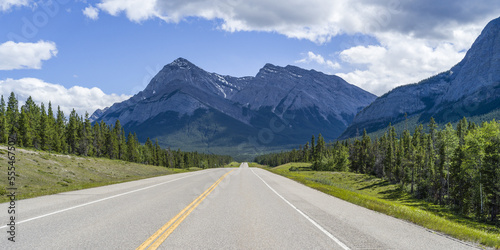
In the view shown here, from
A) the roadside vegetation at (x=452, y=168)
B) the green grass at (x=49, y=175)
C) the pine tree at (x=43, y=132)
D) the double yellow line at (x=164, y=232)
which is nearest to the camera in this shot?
the double yellow line at (x=164, y=232)

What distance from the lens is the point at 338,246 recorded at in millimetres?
7367

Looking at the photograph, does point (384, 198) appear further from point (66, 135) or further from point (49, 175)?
point (66, 135)

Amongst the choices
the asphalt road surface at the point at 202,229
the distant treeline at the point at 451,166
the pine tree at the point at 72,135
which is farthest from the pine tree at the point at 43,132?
the distant treeline at the point at 451,166

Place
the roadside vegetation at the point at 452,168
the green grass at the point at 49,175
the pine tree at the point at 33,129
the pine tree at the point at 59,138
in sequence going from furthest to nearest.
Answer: the pine tree at the point at 59,138 < the pine tree at the point at 33,129 < the roadside vegetation at the point at 452,168 < the green grass at the point at 49,175

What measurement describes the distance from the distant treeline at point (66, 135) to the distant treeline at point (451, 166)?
70895 millimetres

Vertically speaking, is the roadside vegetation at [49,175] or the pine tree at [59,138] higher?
the pine tree at [59,138]

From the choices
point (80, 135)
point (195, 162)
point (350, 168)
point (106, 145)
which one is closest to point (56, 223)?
point (80, 135)

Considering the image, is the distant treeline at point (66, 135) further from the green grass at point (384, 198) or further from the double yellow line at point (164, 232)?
the double yellow line at point (164, 232)

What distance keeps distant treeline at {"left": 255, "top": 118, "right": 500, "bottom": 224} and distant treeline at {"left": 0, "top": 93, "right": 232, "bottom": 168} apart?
70895mm

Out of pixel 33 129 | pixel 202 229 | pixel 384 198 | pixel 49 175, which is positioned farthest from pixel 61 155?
pixel 384 198

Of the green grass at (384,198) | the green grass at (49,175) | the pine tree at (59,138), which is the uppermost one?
the pine tree at (59,138)

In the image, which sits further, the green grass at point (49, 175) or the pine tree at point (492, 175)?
the pine tree at point (492, 175)

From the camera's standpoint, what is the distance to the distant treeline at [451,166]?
4028 centimetres

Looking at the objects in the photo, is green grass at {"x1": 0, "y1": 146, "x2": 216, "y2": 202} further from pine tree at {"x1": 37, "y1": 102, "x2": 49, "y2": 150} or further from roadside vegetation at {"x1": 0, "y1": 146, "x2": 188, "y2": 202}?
pine tree at {"x1": 37, "y1": 102, "x2": 49, "y2": 150}
